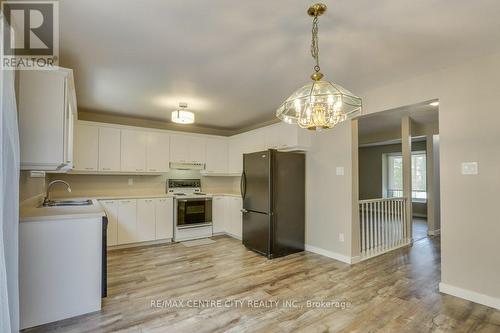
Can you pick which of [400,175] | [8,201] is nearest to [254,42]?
[8,201]

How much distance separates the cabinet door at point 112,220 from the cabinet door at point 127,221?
0.15ft

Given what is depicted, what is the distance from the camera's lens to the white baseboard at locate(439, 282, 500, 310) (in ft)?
7.80

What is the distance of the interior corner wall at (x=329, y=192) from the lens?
144 inches

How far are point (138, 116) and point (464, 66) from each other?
4.92m

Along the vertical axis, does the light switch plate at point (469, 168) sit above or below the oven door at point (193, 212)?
above

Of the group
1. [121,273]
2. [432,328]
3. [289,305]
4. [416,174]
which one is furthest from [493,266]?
[416,174]

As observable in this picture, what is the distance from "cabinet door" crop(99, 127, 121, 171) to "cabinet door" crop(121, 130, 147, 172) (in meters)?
0.08

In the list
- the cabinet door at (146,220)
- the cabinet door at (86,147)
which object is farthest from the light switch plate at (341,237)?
the cabinet door at (86,147)

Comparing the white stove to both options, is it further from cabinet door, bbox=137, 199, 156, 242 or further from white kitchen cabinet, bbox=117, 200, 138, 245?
white kitchen cabinet, bbox=117, 200, 138, 245

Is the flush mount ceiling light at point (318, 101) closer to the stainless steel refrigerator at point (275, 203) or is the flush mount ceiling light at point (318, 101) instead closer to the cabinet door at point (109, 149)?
the stainless steel refrigerator at point (275, 203)

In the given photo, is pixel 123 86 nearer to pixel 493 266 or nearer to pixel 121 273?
pixel 121 273

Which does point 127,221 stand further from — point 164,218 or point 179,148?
point 179,148

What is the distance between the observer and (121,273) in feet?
10.6

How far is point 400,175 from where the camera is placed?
823 cm
